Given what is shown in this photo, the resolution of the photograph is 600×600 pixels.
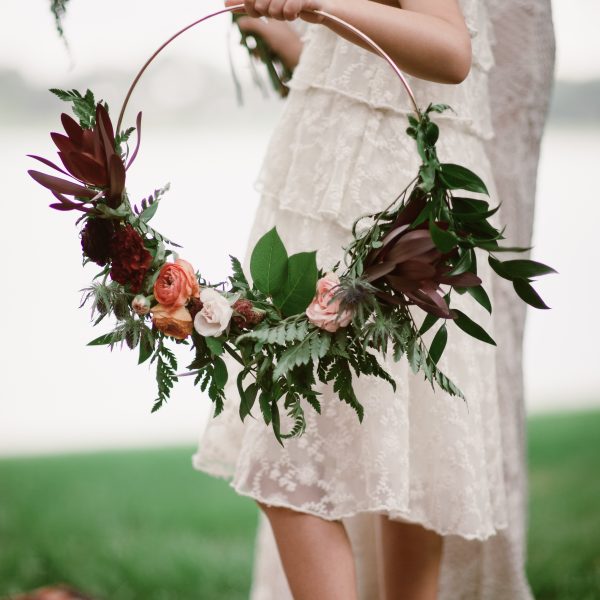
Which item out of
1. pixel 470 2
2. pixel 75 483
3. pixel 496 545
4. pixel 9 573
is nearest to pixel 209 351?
pixel 470 2

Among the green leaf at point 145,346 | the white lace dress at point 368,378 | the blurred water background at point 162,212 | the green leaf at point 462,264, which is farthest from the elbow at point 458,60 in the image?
the blurred water background at point 162,212

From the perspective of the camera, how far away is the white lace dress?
102 centimetres

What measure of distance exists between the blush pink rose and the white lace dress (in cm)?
19

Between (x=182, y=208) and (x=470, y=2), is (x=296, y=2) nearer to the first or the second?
(x=470, y=2)

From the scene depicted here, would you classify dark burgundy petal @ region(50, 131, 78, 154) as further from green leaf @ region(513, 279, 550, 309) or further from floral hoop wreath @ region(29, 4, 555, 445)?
green leaf @ region(513, 279, 550, 309)

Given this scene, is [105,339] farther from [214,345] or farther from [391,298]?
[391,298]

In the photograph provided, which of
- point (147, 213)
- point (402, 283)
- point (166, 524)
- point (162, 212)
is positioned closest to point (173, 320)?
point (147, 213)

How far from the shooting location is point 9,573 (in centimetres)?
195

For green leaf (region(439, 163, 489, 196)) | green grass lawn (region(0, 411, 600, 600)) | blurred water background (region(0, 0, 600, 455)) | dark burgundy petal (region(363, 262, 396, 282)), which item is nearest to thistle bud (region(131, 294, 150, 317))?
dark burgundy petal (region(363, 262, 396, 282))

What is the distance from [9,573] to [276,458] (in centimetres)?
121

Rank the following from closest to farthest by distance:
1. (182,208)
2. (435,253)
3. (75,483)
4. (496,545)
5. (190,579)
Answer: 1. (435,253)
2. (496,545)
3. (190,579)
4. (75,483)
5. (182,208)

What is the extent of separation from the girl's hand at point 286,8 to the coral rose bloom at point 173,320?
0.32 m

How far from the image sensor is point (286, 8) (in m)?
0.85

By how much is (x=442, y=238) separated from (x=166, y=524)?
173cm
